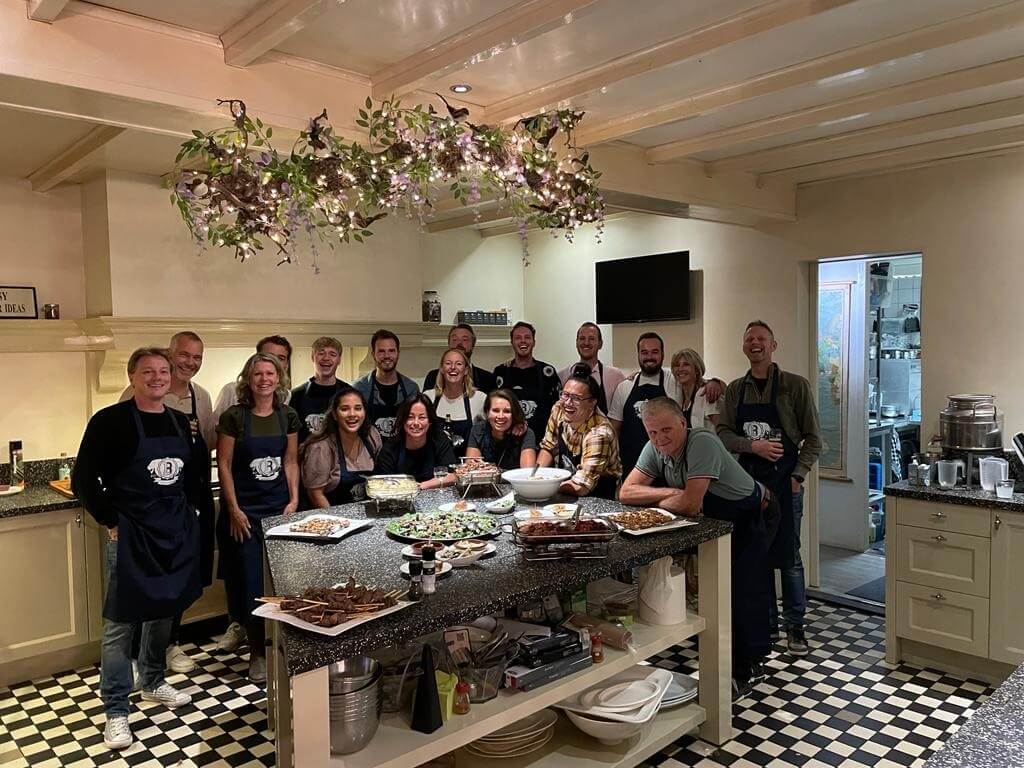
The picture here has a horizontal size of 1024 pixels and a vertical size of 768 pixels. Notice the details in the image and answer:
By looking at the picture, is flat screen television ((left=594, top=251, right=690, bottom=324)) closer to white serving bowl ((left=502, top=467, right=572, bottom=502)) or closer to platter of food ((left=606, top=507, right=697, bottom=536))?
white serving bowl ((left=502, top=467, right=572, bottom=502))

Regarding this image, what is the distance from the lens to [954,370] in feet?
14.2

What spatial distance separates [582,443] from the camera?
3.70m

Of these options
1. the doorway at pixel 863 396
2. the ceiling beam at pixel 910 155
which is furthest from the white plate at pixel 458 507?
the doorway at pixel 863 396

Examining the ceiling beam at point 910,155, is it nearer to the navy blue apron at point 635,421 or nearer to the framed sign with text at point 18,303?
the navy blue apron at point 635,421

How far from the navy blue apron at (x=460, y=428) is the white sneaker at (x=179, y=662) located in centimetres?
170

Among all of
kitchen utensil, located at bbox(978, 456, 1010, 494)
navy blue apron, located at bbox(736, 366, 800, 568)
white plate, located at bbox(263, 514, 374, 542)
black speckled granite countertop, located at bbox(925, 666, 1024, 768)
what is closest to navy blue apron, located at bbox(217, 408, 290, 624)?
white plate, located at bbox(263, 514, 374, 542)

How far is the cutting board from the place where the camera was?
12.9 feet

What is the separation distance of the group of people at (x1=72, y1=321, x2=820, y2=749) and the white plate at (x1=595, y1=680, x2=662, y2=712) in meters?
0.64

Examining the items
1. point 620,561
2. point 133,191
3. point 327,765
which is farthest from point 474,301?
point 327,765

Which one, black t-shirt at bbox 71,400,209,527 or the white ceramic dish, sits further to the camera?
black t-shirt at bbox 71,400,209,527

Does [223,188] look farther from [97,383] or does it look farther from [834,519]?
[834,519]

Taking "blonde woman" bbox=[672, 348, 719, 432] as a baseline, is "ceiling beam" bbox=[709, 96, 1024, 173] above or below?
above

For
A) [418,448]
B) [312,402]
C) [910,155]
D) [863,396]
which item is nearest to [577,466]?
[418,448]

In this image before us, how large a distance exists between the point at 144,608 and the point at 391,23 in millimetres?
2479
